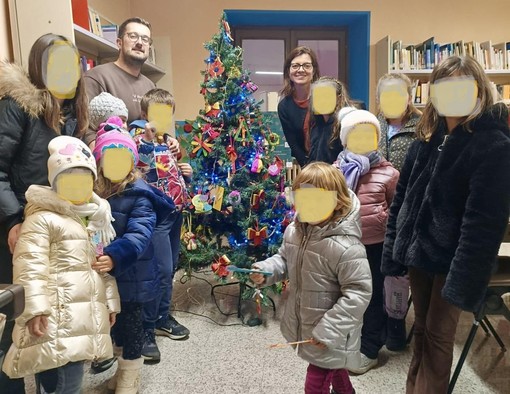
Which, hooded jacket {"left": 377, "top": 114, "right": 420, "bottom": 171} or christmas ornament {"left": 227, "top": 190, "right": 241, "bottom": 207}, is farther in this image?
christmas ornament {"left": 227, "top": 190, "right": 241, "bottom": 207}

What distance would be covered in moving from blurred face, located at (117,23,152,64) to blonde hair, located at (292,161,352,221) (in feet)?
4.23

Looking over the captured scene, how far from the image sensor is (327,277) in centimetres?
136

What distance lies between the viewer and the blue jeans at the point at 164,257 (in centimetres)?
196

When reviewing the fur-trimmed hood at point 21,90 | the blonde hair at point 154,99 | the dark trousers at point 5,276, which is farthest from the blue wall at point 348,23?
the dark trousers at point 5,276

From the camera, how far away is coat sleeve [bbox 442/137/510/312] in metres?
1.21

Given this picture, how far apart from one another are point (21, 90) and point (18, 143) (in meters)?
0.18

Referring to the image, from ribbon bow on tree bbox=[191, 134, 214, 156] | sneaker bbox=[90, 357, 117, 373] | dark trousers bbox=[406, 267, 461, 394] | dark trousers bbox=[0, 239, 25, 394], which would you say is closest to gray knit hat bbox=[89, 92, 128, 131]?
dark trousers bbox=[0, 239, 25, 394]

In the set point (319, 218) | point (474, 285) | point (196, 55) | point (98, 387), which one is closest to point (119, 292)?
point (98, 387)

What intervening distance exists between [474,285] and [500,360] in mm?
1076

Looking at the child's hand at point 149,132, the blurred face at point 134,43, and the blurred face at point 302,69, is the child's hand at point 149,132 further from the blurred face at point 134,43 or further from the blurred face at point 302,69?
the blurred face at point 302,69

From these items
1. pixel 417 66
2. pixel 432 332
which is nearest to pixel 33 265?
pixel 432 332

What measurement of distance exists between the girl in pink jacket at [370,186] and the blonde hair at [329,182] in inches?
18.6

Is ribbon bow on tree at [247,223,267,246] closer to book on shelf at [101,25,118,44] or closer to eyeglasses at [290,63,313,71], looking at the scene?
eyeglasses at [290,63,313,71]

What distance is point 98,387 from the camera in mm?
1806
